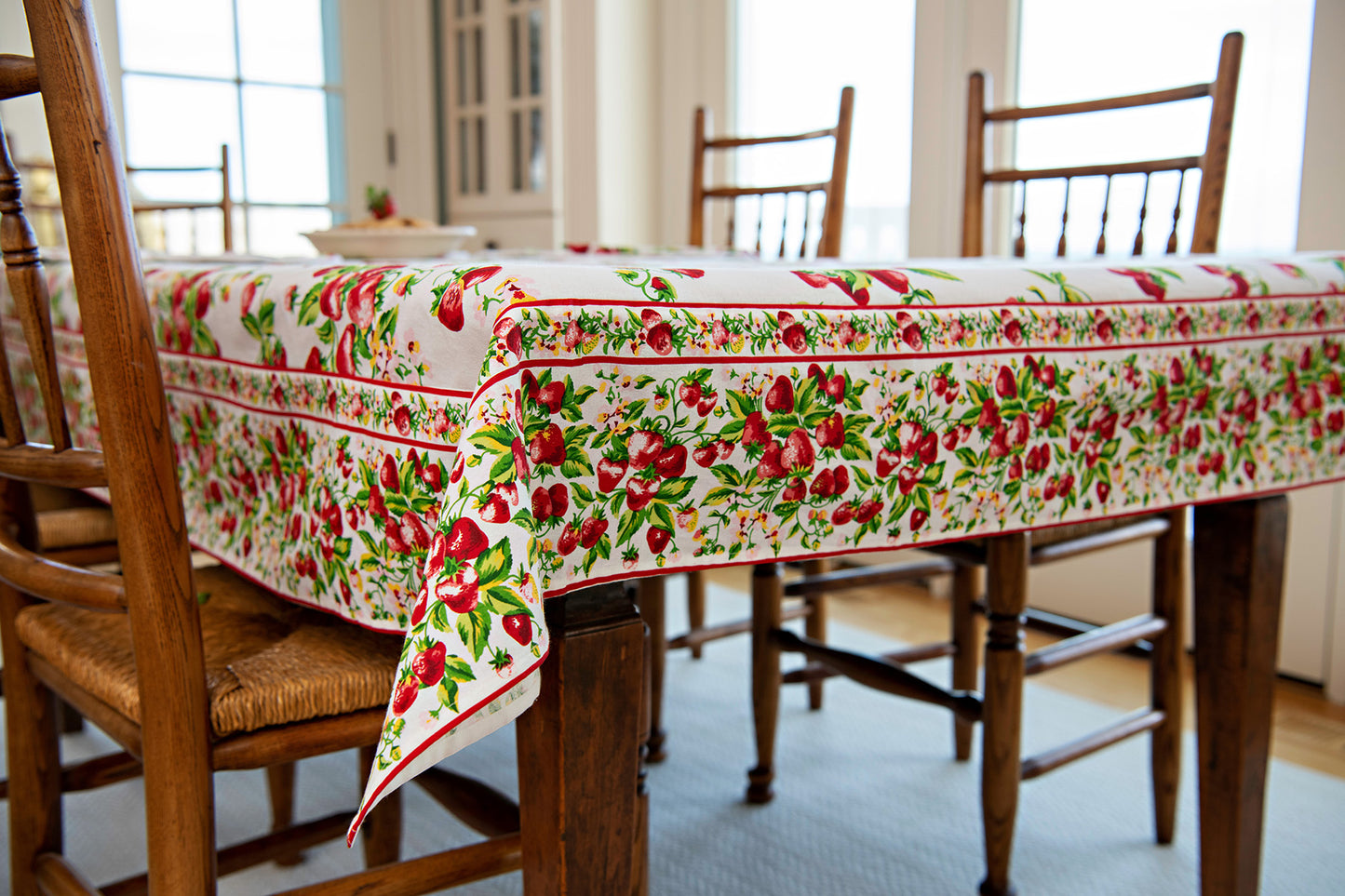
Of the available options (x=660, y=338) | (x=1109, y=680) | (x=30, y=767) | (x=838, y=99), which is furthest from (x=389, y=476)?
(x=838, y=99)

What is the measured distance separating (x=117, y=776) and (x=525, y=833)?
2.15 feet

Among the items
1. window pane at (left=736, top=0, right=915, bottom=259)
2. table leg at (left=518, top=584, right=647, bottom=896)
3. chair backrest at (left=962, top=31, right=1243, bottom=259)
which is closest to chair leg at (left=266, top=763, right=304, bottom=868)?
table leg at (left=518, top=584, right=647, bottom=896)

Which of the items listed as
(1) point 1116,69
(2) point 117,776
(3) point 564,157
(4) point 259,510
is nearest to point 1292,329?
(4) point 259,510

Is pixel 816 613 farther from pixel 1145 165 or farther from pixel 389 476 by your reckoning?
pixel 389 476

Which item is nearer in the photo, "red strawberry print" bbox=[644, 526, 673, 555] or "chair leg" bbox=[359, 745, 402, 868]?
"red strawberry print" bbox=[644, 526, 673, 555]

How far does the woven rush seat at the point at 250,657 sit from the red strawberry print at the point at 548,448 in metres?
0.30

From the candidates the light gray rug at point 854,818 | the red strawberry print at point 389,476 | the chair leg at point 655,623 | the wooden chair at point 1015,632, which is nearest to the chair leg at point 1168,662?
the wooden chair at point 1015,632

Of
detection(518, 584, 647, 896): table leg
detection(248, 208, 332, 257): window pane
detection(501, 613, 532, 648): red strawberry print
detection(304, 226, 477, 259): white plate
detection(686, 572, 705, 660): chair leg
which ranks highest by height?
detection(248, 208, 332, 257): window pane

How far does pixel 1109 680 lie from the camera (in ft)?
7.27

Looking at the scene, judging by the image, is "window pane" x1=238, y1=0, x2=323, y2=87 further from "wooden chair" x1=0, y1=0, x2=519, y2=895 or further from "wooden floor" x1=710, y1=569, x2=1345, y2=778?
"wooden chair" x1=0, y1=0, x2=519, y2=895

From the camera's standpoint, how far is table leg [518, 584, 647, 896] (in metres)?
0.75

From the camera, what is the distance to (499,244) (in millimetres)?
Result: 3838

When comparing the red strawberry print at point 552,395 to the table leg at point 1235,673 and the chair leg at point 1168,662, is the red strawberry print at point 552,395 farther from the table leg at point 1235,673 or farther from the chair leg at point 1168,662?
the chair leg at point 1168,662

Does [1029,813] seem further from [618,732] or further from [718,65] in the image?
[718,65]
